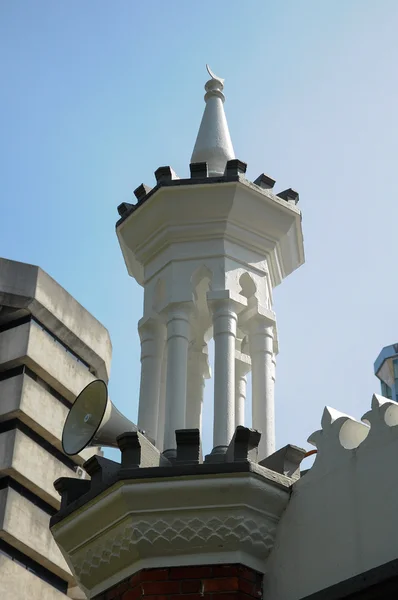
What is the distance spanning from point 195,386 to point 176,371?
41.2 inches

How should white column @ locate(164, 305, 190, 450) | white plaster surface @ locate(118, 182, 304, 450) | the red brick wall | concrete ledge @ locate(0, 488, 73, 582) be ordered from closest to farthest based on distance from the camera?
the red brick wall
white column @ locate(164, 305, 190, 450)
white plaster surface @ locate(118, 182, 304, 450)
concrete ledge @ locate(0, 488, 73, 582)

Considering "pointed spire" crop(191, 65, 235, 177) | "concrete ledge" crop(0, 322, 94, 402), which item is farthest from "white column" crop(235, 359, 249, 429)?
Answer: "concrete ledge" crop(0, 322, 94, 402)

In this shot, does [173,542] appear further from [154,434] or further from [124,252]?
[124,252]

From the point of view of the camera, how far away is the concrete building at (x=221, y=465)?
888 cm

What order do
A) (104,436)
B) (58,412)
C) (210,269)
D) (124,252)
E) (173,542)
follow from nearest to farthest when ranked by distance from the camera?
(173,542), (104,436), (210,269), (124,252), (58,412)

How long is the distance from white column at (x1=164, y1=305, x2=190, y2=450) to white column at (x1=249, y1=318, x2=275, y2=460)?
2.10ft

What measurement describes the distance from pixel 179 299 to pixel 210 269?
403 millimetres

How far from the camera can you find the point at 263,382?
35.9ft

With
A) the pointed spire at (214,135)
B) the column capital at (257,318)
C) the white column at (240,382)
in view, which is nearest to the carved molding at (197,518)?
the column capital at (257,318)

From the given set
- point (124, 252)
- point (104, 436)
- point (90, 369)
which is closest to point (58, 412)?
point (90, 369)

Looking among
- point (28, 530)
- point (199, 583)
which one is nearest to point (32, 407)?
point (28, 530)

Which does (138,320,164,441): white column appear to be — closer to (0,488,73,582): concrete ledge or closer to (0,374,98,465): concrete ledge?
(0,488,73,582): concrete ledge

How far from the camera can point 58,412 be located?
2067 cm

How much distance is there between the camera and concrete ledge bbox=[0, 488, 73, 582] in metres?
18.9
